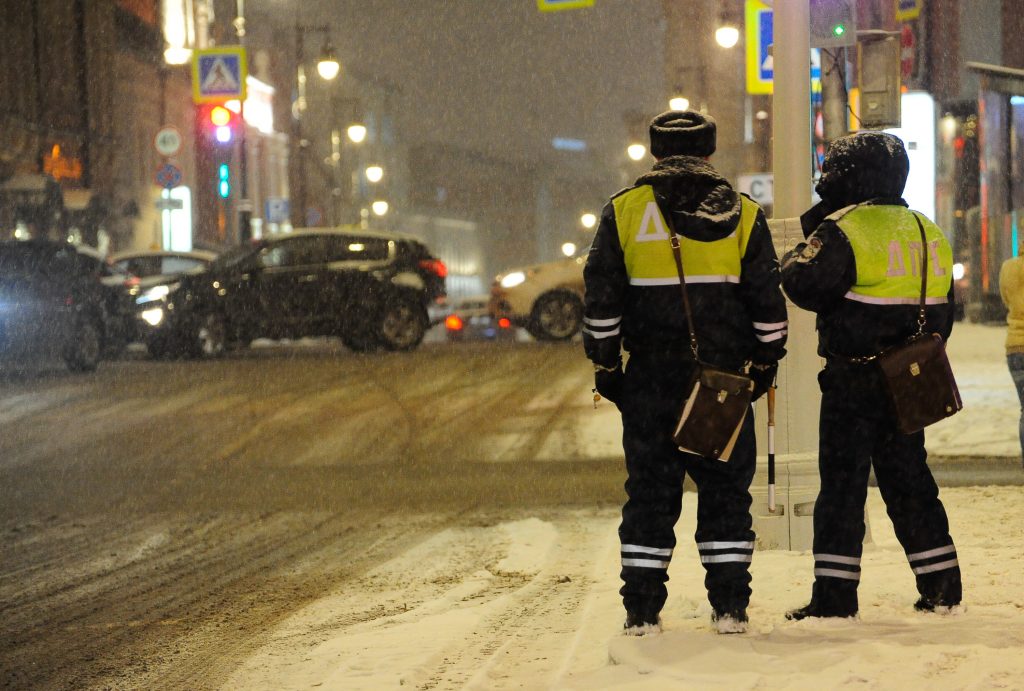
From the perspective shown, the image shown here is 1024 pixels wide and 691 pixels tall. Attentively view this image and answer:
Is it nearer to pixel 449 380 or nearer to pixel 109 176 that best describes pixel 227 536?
pixel 449 380

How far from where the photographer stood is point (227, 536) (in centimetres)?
873

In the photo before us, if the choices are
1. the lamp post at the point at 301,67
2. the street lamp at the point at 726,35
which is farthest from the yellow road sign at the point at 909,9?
the lamp post at the point at 301,67

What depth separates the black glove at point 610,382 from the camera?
5172mm

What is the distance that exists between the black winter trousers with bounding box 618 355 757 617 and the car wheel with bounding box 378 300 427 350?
53.0 ft

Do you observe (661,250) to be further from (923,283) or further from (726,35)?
(726,35)

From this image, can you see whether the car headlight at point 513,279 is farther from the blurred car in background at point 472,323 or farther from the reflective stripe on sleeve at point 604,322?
the reflective stripe on sleeve at point 604,322

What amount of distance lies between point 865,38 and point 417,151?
116 metres

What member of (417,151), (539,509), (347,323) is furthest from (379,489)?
(417,151)

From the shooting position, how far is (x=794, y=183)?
7.09 metres

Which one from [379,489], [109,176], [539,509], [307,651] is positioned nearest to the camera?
[307,651]

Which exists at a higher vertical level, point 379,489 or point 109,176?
point 109,176

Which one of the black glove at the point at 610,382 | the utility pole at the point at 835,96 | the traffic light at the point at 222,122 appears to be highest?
the traffic light at the point at 222,122

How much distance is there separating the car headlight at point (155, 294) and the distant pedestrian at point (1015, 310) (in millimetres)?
14701

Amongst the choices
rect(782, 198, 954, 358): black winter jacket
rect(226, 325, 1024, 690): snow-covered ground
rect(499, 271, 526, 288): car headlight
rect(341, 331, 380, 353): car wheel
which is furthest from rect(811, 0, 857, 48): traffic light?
rect(499, 271, 526, 288): car headlight
